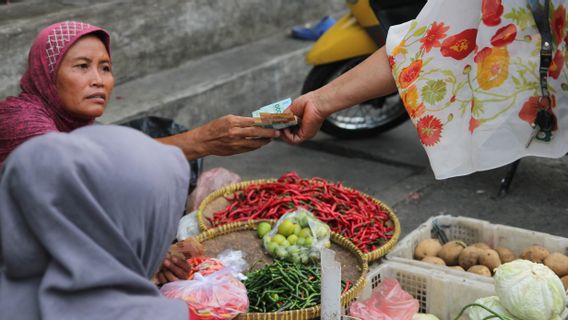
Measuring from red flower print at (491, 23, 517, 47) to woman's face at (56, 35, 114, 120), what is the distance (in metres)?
1.50

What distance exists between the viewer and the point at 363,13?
520 centimetres

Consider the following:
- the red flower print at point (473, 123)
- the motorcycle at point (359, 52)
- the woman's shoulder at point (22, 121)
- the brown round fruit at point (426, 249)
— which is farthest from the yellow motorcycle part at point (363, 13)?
the woman's shoulder at point (22, 121)

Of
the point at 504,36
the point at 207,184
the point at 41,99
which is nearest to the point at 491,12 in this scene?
the point at 504,36

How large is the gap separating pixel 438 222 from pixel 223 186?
116 cm

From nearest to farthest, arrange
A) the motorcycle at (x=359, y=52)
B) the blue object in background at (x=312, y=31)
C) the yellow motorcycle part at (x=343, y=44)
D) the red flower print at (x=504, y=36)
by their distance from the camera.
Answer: the red flower print at (x=504, y=36) → the motorcycle at (x=359, y=52) → the yellow motorcycle part at (x=343, y=44) → the blue object in background at (x=312, y=31)

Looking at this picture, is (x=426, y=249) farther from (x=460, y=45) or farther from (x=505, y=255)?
(x=460, y=45)

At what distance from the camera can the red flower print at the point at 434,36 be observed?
2.96 meters

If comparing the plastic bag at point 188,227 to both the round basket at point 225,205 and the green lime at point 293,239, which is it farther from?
the green lime at point 293,239

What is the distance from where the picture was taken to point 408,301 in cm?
331

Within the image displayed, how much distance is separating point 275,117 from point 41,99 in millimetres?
926

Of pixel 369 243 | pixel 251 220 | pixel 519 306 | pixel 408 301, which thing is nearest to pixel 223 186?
pixel 251 220

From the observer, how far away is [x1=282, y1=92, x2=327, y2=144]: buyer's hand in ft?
10.7

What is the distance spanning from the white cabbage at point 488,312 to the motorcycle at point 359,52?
2368 mm

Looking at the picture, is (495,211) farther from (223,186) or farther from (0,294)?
(0,294)
